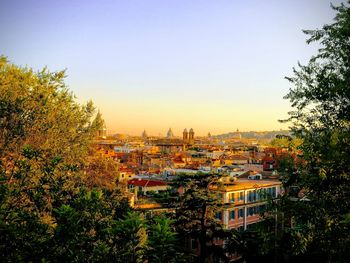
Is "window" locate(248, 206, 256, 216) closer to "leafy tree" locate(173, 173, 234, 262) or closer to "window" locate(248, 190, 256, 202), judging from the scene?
"window" locate(248, 190, 256, 202)

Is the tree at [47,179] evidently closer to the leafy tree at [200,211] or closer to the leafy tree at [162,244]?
the leafy tree at [162,244]

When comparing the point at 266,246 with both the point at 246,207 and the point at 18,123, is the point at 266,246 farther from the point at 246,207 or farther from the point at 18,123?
the point at 246,207

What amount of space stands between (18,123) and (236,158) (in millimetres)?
78453

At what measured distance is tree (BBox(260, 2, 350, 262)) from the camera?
9852 mm

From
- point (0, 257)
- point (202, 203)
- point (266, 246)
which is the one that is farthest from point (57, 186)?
point (202, 203)

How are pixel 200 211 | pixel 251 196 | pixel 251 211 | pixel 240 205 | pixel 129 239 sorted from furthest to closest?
pixel 251 211 < pixel 251 196 < pixel 240 205 < pixel 200 211 < pixel 129 239

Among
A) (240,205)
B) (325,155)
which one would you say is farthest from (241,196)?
(325,155)

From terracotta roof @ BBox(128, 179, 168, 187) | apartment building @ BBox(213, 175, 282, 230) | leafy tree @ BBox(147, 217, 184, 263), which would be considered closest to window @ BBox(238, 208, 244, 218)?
apartment building @ BBox(213, 175, 282, 230)

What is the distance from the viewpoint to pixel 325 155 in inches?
390

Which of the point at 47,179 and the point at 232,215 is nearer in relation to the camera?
the point at 47,179

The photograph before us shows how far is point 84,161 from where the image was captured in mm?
26688

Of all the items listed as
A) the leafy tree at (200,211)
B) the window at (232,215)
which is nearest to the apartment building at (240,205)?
the window at (232,215)

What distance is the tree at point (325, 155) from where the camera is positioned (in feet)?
32.3

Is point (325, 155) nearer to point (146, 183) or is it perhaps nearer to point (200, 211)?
point (200, 211)
